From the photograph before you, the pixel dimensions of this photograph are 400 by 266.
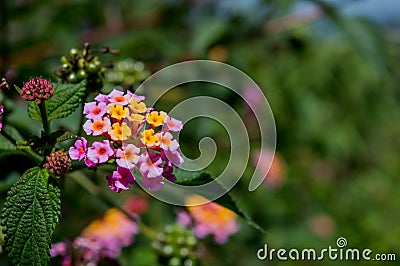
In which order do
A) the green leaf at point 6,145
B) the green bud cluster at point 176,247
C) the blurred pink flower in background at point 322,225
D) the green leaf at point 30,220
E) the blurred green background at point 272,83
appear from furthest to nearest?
the blurred pink flower in background at point 322,225
the blurred green background at point 272,83
the green bud cluster at point 176,247
the green leaf at point 6,145
the green leaf at point 30,220

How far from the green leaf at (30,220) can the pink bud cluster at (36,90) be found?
67mm

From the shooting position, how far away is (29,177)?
0.52 m

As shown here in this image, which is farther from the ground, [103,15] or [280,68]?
[280,68]

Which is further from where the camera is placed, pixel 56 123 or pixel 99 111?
pixel 56 123

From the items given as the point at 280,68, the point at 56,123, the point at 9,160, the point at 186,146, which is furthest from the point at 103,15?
the point at 9,160

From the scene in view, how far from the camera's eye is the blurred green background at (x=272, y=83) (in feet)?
4.05

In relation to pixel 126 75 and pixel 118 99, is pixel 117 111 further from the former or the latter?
pixel 126 75

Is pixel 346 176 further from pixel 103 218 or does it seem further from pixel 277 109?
pixel 103 218

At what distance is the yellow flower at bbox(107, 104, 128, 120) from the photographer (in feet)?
1.76

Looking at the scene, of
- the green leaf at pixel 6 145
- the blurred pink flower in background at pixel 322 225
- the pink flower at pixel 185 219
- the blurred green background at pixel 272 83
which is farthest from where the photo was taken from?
the blurred pink flower in background at pixel 322 225

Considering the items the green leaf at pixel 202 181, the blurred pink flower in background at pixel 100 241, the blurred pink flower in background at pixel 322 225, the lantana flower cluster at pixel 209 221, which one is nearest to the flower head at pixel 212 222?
the lantana flower cluster at pixel 209 221

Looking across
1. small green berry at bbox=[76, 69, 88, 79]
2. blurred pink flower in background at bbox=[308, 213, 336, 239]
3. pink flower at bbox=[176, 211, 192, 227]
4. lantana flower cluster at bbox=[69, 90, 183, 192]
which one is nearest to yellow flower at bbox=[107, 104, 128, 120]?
lantana flower cluster at bbox=[69, 90, 183, 192]

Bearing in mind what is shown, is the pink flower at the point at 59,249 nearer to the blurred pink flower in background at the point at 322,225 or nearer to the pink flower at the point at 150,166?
the pink flower at the point at 150,166

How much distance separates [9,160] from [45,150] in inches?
5.7
